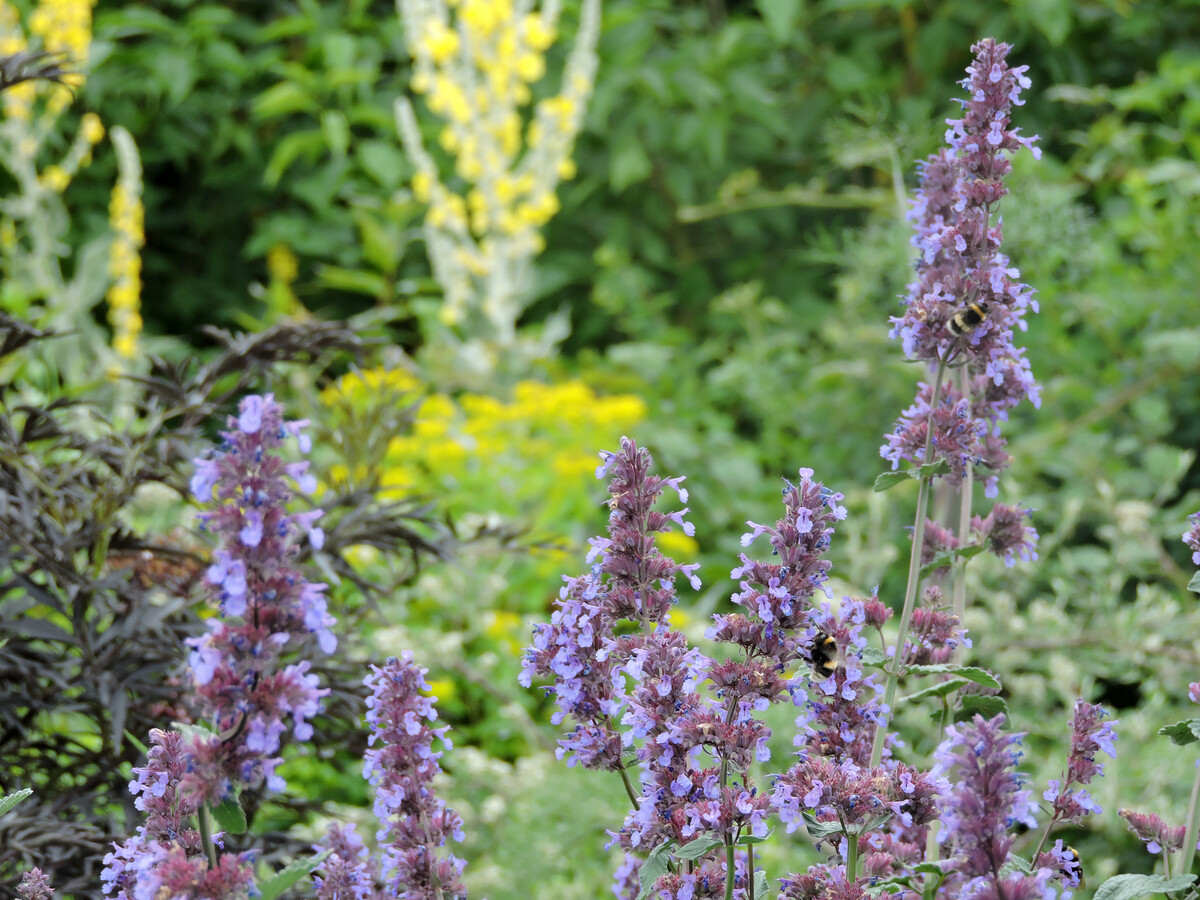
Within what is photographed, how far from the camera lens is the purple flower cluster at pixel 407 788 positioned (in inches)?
40.2

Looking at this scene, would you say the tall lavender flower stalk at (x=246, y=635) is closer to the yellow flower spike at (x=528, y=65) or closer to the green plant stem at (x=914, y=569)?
the green plant stem at (x=914, y=569)

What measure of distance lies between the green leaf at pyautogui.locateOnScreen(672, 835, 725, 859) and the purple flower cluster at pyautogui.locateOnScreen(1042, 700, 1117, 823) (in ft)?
1.17

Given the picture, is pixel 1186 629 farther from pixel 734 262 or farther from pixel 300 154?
pixel 300 154

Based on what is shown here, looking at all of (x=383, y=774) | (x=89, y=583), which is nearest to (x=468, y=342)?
(x=89, y=583)

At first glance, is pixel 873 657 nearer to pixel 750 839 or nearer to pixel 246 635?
pixel 750 839

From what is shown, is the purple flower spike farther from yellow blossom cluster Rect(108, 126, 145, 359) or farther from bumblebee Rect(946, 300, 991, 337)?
yellow blossom cluster Rect(108, 126, 145, 359)

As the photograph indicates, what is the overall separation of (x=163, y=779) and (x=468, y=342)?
4.82m

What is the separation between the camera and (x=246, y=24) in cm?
665

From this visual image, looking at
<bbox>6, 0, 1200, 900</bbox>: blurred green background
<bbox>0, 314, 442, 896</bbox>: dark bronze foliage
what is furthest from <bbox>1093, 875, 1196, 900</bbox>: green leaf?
<bbox>6, 0, 1200, 900</bbox>: blurred green background

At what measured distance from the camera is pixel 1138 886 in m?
1.06

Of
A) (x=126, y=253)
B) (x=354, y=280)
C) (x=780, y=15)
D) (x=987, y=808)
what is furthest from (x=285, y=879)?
(x=780, y=15)

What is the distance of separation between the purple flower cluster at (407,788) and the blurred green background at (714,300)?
95 centimetres

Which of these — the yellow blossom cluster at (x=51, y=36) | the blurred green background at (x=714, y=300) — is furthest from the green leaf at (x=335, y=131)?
the yellow blossom cluster at (x=51, y=36)

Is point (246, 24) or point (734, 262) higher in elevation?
point (246, 24)
